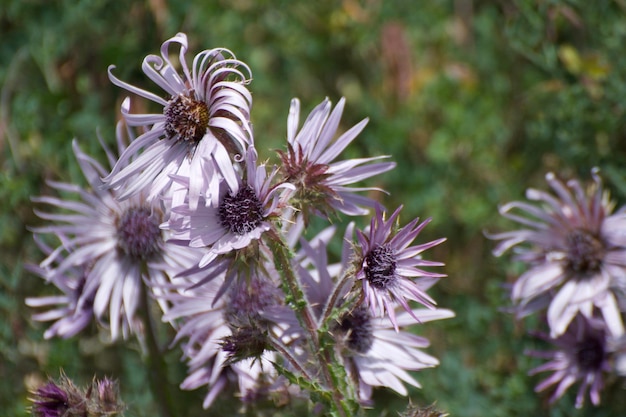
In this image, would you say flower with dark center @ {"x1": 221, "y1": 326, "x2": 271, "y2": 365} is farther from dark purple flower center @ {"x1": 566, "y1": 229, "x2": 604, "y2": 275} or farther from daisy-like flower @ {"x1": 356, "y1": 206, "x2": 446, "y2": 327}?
dark purple flower center @ {"x1": 566, "y1": 229, "x2": 604, "y2": 275}

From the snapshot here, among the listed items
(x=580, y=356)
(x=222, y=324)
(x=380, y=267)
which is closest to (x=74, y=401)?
(x=222, y=324)

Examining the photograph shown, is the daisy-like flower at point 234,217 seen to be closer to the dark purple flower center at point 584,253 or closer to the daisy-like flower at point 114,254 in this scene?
the daisy-like flower at point 114,254

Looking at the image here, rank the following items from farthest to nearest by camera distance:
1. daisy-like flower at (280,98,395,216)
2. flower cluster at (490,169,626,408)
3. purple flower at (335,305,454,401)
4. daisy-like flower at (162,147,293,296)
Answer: flower cluster at (490,169,626,408) < purple flower at (335,305,454,401) < daisy-like flower at (280,98,395,216) < daisy-like flower at (162,147,293,296)

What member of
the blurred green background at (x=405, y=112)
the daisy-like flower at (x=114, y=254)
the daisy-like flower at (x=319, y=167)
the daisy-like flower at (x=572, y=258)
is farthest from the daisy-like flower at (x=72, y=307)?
the daisy-like flower at (x=572, y=258)

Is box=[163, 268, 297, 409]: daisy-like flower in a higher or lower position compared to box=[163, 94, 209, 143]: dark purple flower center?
lower

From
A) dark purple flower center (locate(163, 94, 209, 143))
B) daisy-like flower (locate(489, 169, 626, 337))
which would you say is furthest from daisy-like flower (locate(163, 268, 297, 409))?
daisy-like flower (locate(489, 169, 626, 337))

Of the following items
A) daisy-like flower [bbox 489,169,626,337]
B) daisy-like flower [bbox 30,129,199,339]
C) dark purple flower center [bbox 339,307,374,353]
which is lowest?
dark purple flower center [bbox 339,307,374,353]

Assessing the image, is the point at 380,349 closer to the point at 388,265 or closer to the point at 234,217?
the point at 388,265

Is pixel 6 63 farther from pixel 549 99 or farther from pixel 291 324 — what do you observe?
pixel 549 99
